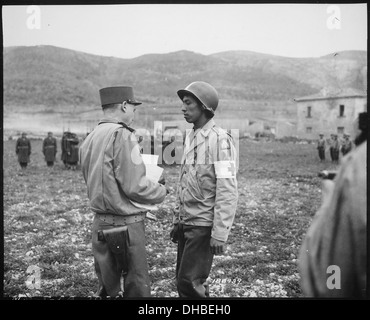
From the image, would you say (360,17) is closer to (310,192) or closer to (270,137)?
(310,192)

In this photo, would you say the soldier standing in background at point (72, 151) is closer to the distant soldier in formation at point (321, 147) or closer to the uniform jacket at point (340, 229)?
the distant soldier in formation at point (321, 147)

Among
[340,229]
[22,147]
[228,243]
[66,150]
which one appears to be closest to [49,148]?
[66,150]

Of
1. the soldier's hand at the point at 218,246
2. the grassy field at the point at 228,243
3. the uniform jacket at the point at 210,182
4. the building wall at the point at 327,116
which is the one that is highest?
the building wall at the point at 327,116

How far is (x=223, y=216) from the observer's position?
10.5ft

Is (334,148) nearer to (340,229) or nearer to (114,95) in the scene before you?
(114,95)

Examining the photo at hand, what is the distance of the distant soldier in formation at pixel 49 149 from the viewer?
12383mm

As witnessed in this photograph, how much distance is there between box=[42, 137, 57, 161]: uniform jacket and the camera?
12421mm

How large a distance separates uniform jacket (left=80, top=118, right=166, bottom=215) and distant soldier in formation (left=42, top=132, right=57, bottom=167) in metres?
9.57

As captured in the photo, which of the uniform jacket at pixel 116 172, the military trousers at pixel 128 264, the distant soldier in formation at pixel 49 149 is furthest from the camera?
the distant soldier in formation at pixel 49 149

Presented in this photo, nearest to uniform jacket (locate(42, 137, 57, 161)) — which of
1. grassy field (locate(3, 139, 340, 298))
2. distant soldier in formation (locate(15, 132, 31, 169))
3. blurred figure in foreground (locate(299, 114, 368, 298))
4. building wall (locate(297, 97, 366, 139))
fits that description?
distant soldier in formation (locate(15, 132, 31, 169))

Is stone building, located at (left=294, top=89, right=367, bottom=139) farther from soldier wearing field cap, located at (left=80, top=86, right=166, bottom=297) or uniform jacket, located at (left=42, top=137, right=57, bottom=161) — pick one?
uniform jacket, located at (left=42, top=137, right=57, bottom=161)

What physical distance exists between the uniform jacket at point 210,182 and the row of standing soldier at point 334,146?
4.24ft

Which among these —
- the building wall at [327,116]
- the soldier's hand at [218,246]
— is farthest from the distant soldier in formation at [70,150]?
the soldier's hand at [218,246]
